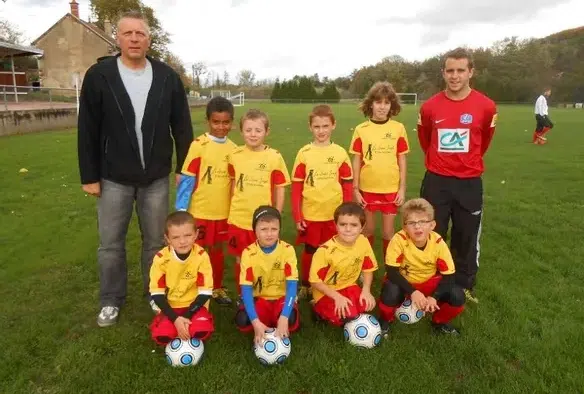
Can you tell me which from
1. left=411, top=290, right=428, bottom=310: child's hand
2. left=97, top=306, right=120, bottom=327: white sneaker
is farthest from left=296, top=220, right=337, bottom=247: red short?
left=97, top=306, right=120, bottom=327: white sneaker

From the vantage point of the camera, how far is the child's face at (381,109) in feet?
15.4

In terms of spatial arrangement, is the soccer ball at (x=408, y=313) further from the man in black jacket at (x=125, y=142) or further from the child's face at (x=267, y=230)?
the man in black jacket at (x=125, y=142)

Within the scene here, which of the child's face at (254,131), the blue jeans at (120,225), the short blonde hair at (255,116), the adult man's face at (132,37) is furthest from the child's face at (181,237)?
the adult man's face at (132,37)

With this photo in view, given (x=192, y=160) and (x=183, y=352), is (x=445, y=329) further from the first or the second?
(x=192, y=160)

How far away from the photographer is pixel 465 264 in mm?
4582

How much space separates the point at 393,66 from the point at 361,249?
76170mm

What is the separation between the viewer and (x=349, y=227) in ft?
12.5

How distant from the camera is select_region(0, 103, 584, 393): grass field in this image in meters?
3.27

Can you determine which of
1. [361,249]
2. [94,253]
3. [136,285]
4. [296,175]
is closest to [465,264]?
[361,249]

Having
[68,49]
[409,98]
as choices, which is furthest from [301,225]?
[409,98]

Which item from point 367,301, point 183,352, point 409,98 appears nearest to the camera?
point 183,352

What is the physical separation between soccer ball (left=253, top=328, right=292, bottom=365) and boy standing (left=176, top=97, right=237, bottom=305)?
1.29 m

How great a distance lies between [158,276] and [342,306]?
4.84 ft

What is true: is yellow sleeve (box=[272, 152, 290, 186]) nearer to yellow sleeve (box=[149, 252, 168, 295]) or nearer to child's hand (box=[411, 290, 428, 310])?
yellow sleeve (box=[149, 252, 168, 295])
